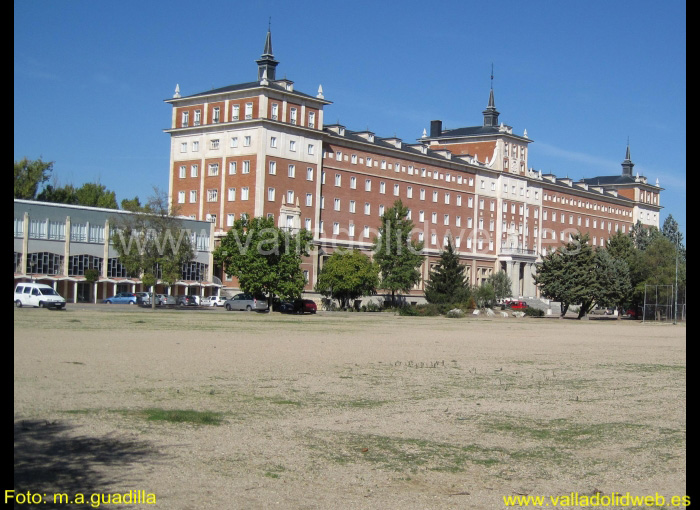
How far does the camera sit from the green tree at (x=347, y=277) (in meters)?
87.4

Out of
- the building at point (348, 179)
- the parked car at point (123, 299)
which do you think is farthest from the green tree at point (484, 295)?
the parked car at point (123, 299)

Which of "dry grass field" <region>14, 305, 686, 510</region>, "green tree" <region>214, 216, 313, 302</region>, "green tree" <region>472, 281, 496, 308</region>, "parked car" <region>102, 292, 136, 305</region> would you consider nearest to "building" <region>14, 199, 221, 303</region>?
"parked car" <region>102, 292, 136, 305</region>

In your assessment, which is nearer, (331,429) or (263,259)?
(331,429)

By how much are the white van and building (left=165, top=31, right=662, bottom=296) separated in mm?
23200

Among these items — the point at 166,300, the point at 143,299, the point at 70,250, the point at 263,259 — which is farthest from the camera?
the point at 166,300

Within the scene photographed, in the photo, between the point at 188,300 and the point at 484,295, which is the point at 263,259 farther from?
the point at 484,295

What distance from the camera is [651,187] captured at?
164000 mm

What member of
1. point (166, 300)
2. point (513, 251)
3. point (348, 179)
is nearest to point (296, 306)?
point (166, 300)

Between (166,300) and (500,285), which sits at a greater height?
(500,285)

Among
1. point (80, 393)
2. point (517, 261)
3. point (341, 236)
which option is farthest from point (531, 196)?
point (80, 393)

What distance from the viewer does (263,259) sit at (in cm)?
7144

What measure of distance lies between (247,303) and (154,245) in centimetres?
983

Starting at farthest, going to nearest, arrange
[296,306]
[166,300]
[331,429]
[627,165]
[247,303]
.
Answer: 1. [627,165]
2. [166,300]
3. [247,303]
4. [296,306]
5. [331,429]

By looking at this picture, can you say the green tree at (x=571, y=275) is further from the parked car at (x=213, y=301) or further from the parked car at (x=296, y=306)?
the parked car at (x=213, y=301)
